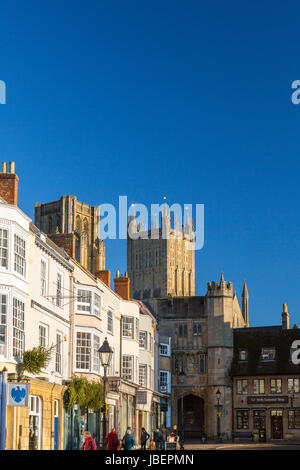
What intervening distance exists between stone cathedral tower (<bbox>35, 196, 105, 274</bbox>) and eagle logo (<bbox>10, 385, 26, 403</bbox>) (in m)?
87.3

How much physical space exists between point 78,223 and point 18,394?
332ft

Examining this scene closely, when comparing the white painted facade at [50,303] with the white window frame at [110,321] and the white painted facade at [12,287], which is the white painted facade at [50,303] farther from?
the white window frame at [110,321]

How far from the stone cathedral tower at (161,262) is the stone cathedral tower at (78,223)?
24.0m

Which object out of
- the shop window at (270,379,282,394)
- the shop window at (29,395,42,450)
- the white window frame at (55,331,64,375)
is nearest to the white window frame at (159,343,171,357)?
the shop window at (270,379,282,394)

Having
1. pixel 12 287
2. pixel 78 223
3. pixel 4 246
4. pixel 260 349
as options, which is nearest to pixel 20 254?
pixel 4 246

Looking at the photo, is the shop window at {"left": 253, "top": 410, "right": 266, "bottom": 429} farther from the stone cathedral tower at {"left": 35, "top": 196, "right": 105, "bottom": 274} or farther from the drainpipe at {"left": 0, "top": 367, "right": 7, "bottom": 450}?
the drainpipe at {"left": 0, "top": 367, "right": 7, "bottom": 450}

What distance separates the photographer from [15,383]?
25906mm

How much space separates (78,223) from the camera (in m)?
126

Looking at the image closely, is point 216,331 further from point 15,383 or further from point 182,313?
point 15,383

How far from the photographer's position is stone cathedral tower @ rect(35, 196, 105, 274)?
117 metres

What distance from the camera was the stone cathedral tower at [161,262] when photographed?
487ft

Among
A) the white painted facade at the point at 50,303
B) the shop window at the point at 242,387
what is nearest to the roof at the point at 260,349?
the shop window at the point at 242,387

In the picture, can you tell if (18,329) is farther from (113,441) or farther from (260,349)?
(260,349)
